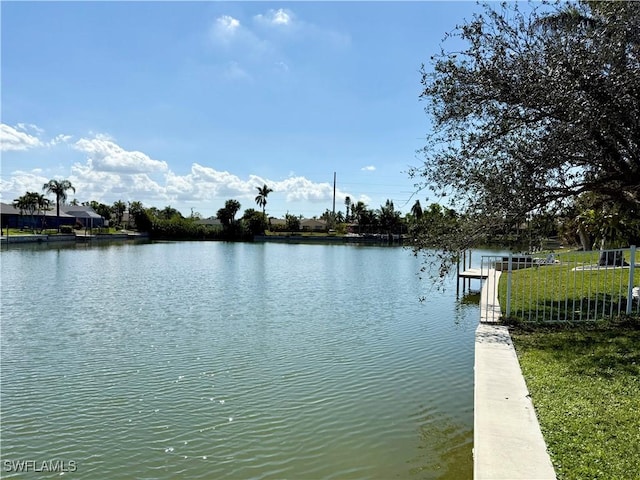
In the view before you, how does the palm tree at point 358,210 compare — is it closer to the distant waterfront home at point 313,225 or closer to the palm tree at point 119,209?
the distant waterfront home at point 313,225

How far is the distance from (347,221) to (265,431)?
10465cm

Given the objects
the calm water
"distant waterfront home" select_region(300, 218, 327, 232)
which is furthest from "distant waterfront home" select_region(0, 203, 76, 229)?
the calm water

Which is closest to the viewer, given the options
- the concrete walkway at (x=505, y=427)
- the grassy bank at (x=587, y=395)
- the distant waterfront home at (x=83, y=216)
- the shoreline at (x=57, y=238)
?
the concrete walkway at (x=505, y=427)

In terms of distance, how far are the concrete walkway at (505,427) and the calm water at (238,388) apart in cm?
73

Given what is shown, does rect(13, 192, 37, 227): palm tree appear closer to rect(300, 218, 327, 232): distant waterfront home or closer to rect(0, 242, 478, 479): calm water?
rect(300, 218, 327, 232): distant waterfront home

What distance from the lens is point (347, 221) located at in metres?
111

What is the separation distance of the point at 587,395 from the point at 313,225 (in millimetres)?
103223

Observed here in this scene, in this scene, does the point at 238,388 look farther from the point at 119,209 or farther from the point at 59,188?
the point at 119,209

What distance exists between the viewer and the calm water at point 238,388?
5750mm

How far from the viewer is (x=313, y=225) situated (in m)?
108

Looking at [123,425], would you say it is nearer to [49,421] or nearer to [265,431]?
[49,421]

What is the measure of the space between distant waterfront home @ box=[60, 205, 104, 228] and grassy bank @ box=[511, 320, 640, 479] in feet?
313

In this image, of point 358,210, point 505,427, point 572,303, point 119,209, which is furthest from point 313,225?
point 505,427

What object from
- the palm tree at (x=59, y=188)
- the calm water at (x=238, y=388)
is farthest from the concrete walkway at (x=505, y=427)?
the palm tree at (x=59, y=188)
